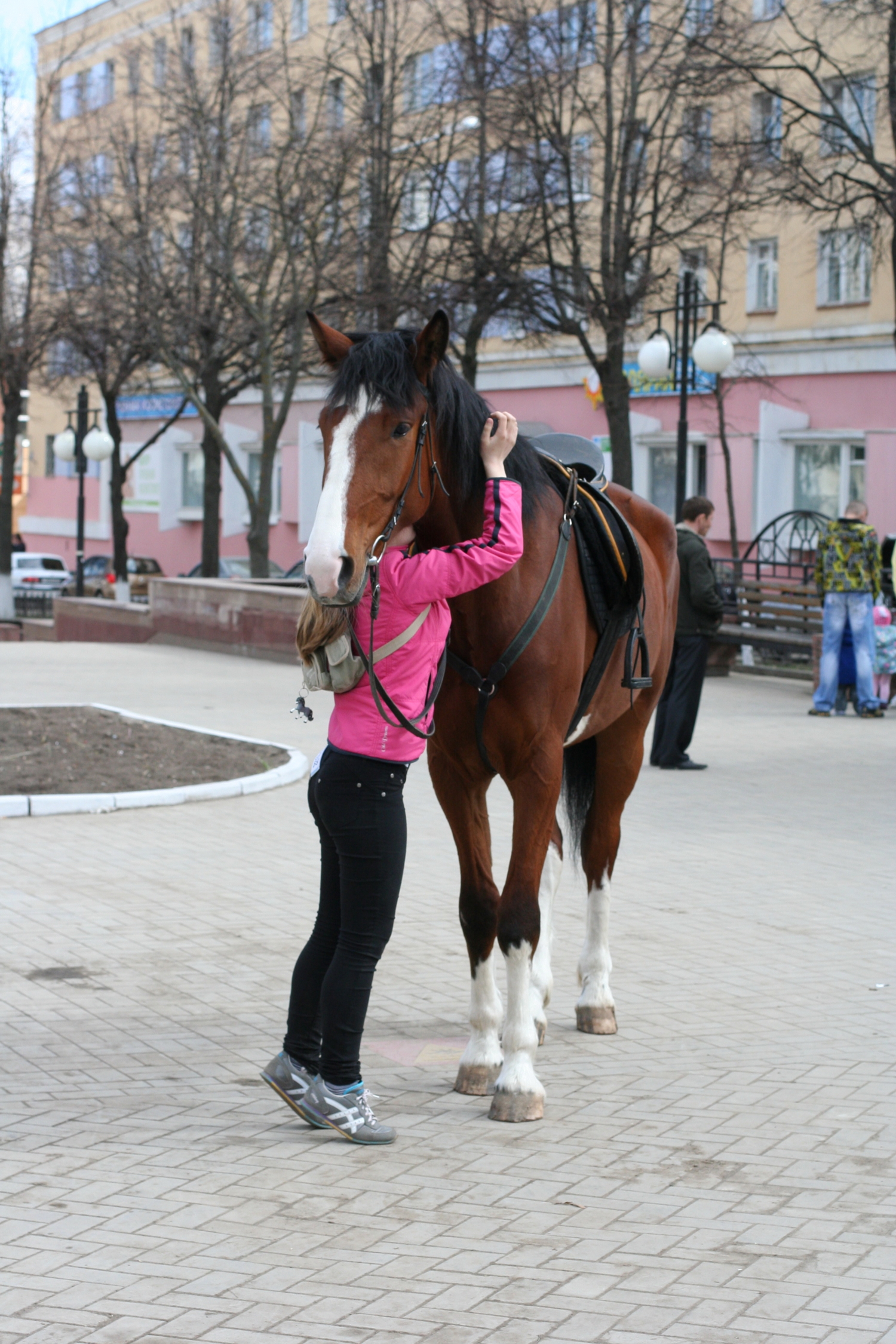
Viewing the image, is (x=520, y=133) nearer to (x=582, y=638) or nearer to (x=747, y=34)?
(x=747, y=34)

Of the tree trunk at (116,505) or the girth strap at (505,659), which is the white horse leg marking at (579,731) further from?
the tree trunk at (116,505)

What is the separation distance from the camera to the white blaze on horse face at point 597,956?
19.1 ft

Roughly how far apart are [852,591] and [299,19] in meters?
26.0

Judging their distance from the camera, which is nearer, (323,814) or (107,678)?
(323,814)

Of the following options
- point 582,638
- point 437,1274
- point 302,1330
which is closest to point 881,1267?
point 437,1274

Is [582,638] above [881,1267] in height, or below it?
above

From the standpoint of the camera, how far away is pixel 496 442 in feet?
15.2

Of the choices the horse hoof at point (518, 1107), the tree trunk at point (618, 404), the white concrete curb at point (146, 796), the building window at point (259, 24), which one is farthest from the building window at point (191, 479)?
the horse hoof at point (518, 1107)

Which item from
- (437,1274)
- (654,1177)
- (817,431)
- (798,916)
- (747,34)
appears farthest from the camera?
(817,431)

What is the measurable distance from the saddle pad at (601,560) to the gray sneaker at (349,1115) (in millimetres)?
1754

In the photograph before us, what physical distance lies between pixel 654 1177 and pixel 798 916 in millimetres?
3479

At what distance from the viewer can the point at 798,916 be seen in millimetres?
7605

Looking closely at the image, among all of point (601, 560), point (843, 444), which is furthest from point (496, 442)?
point (843, 444)

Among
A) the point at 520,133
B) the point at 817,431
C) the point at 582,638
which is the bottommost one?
the point at 582,638
